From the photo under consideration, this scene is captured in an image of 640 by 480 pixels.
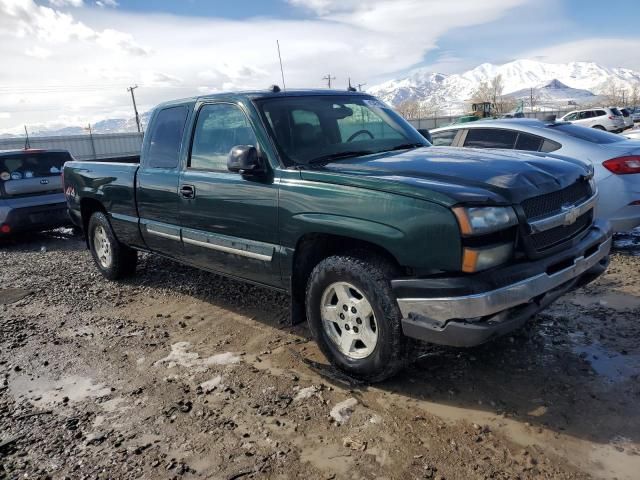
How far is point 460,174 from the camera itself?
3.08 metres

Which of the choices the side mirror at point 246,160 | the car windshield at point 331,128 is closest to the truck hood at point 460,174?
the car windshield at point 331,128

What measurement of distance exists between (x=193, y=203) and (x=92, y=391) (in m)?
1.63

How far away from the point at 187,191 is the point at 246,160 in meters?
1.00

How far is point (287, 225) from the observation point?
3.50 meters

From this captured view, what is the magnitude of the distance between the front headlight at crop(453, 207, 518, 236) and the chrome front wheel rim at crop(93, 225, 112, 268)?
4499 millimetres

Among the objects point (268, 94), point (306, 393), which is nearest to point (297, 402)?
point (306, 393)

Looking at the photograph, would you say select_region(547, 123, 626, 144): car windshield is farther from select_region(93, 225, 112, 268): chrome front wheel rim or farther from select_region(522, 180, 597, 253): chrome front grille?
select_region(93, 225, 112, 268): chrome front wheel rim

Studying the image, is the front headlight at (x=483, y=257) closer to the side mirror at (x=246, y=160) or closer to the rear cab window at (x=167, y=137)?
the side mirror at (x=246, y=160)

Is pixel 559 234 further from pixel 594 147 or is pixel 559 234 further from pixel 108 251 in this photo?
pixel 108 251

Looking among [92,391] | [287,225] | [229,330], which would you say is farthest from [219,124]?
[92,391]

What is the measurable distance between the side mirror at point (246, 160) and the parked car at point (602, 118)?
28.4m

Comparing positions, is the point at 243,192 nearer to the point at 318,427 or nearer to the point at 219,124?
the point at 219,124

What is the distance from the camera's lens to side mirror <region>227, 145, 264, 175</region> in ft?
11.6

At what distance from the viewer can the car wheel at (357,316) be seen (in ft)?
9.82
